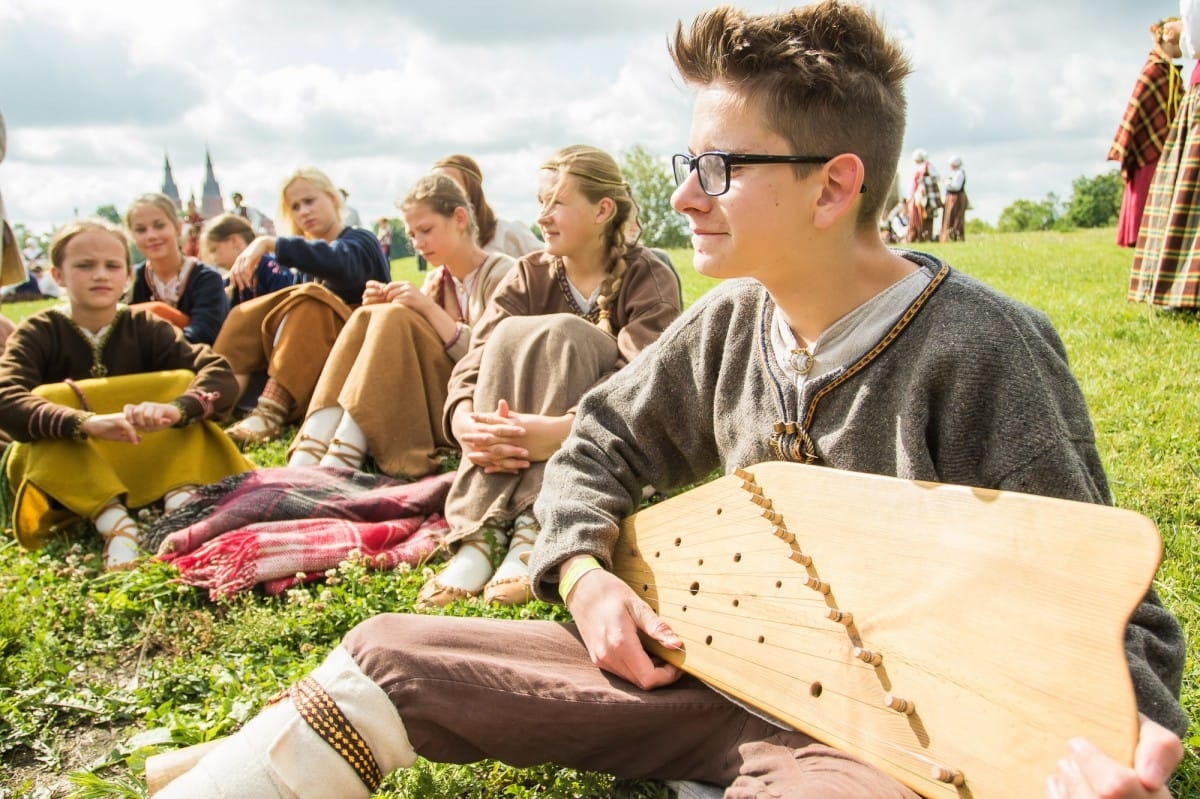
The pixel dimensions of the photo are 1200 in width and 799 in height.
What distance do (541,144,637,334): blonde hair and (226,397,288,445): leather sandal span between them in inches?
97.8

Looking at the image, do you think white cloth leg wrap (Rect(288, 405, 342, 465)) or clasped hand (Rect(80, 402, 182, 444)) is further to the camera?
white cloth leg wrap (Rect(288, 405, 342, 465))

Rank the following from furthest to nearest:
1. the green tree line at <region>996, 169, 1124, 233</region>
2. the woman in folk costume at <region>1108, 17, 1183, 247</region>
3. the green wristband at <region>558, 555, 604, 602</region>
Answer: the green tree line at <region>996, 169, 1124, 233</region> → the woman in folk costume at <region>1108, 17, 1183, 247</region> → the green wristband at <region>558, 555, 604, 602</region>

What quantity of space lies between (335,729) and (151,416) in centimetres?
284

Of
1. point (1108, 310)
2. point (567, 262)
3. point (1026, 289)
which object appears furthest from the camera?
point (1026, 289)

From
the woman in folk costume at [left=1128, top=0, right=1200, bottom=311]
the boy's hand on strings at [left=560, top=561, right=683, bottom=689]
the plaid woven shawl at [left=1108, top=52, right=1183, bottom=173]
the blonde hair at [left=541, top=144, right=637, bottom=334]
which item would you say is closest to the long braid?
the blonde hair at [left=541, top=144, right=637, bottom=334]

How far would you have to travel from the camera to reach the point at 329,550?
3.64 metres

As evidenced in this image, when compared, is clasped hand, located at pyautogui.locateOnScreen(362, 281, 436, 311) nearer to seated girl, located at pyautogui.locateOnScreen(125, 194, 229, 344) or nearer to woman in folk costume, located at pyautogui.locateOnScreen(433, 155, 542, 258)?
woman in folk costume, located at pyautogui.locateOnScreen(433, 155, 542, 258)

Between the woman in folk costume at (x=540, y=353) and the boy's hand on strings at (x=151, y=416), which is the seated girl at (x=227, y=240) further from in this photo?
the woman in folk costume at (x=540, y=353)

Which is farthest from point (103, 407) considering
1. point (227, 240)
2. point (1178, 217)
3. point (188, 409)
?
point (1178, 217)

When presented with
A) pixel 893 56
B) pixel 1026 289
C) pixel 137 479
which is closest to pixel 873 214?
pixel 893 56

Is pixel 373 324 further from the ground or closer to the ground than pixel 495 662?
further from the ground

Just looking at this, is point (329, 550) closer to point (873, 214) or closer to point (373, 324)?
point (373, 324)

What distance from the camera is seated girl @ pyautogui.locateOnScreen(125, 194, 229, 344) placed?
6199 millimetres

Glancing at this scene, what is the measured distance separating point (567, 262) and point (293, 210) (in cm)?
264
